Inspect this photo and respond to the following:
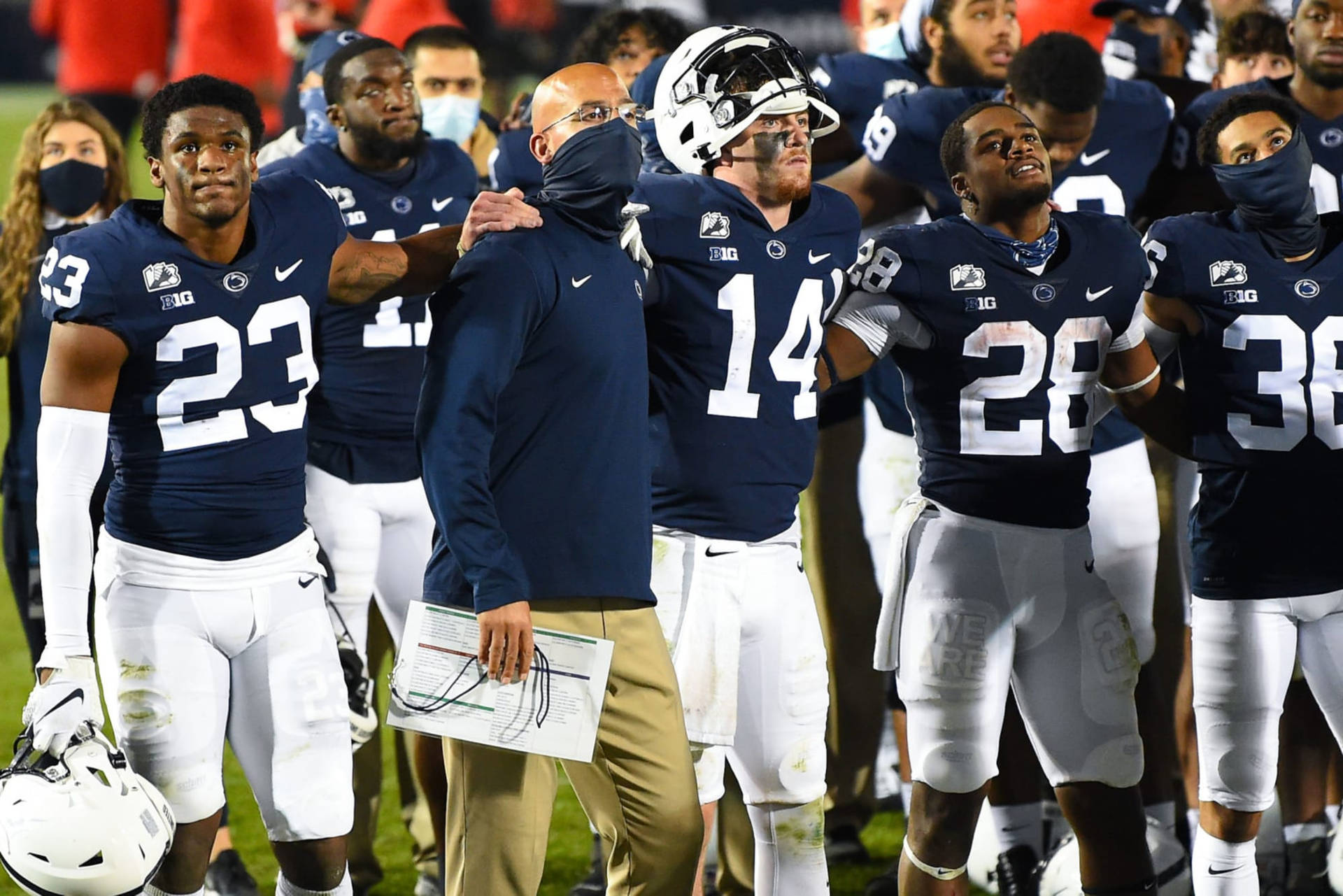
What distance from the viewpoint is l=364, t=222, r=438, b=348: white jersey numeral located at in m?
4.65

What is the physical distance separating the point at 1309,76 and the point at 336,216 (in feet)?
8.40

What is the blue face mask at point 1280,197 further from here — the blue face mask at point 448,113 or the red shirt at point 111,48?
the red shirt at point 111,48

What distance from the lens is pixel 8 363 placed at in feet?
15.9

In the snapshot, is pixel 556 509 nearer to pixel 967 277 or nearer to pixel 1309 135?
pixel 967 277

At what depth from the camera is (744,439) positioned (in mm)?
3699

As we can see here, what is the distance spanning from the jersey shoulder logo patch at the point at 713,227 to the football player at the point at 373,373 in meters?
1.11

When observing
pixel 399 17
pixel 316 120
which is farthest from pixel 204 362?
pixel 399 17

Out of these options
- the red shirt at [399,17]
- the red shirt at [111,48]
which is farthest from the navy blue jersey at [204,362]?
the red shirt at [111,48]

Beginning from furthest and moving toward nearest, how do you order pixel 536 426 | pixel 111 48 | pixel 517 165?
pixel 111 48 → pixel 517 165 → pixel 536 426

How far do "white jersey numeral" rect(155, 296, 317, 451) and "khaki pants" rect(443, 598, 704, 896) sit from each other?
2.44 feet

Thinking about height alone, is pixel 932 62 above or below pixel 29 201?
above

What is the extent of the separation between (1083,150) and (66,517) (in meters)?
2.76

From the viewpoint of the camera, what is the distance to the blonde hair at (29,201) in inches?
183

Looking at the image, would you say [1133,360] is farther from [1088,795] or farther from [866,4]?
[866,4]
